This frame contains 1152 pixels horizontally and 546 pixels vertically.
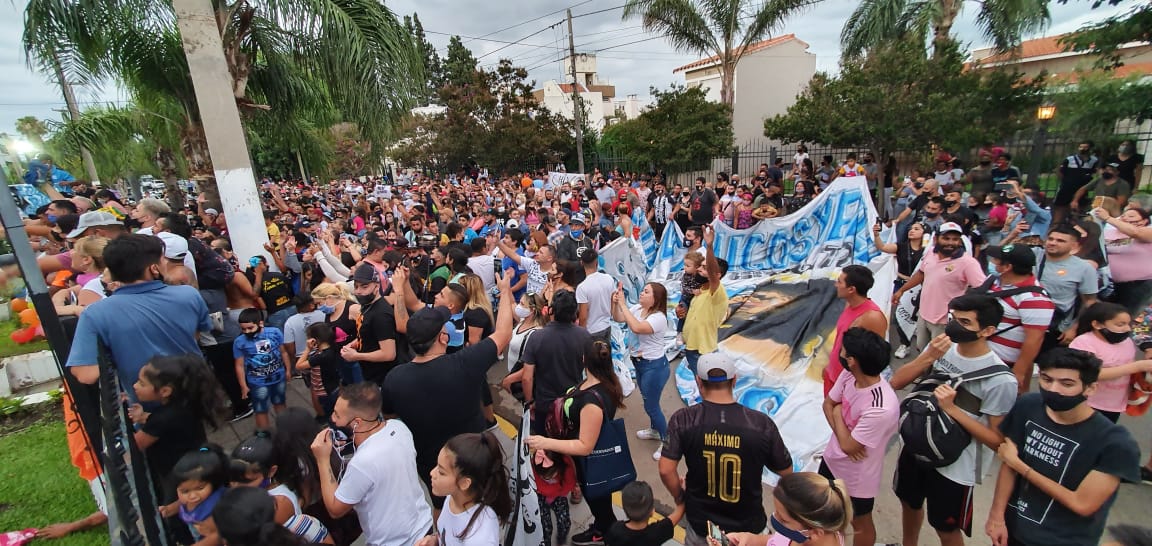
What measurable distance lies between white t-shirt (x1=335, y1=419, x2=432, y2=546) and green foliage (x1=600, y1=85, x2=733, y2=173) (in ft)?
55.2

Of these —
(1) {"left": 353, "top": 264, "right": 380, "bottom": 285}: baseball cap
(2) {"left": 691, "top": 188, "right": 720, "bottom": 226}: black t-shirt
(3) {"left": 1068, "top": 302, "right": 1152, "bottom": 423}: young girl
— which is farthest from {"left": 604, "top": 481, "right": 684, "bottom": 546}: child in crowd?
(2) {"left": 691, "top": 188, "right": 720, "bottom": 226}: black t-shirt

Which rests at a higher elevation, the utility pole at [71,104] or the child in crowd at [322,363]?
the utility pole at [71,104]

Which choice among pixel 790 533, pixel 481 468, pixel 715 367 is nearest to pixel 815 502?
pixel 790 533

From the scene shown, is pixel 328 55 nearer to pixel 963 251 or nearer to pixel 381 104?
pixel 381 104

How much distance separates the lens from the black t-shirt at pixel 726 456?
2.48 m

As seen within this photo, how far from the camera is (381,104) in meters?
7.97

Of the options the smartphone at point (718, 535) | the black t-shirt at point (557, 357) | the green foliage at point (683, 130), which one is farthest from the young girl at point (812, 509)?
the green foliage at point (683, 130)

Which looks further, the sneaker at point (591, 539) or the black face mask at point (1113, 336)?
the sneaker at point (591, 539)

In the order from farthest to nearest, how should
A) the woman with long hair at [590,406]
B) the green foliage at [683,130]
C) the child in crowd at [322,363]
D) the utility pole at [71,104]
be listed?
the green foliage at [683,130] → the utility pole at [71,104] → the child in crowd at [322,363] → the woman with long hair at [590,406]

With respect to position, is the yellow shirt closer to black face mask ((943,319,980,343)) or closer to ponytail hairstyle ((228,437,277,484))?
black face mask ((943,319,980,343))

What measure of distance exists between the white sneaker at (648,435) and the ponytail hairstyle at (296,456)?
284cm

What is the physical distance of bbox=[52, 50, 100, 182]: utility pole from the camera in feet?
24.6

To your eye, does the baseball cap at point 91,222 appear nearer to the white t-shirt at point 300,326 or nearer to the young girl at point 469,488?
the white t-shirt at point 300,326

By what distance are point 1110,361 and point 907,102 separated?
33.6 feet
